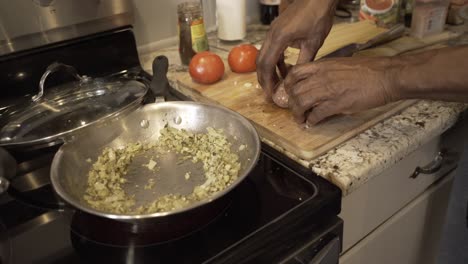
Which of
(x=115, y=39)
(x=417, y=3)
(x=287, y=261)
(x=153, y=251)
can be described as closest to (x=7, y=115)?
(x=115, y=39)

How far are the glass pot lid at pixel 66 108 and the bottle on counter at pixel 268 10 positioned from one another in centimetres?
57

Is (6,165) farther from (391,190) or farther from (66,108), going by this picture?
(391,190)

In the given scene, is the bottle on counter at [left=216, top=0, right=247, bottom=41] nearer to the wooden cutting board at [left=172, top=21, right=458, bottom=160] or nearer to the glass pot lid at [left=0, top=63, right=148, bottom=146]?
the wooden cutting board at [left=172, top=21, right=458, bottom=160]

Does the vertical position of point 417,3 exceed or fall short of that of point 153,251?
it exceeds it

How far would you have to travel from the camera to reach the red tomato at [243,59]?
98 cm

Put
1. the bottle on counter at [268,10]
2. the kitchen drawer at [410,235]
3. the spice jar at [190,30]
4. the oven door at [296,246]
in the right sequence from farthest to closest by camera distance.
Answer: the bottle on counter at [268,10] → the spice jar at [190,30] → the kitchen drawer at [410,235] → the oven door at [296,246]

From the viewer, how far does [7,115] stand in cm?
82

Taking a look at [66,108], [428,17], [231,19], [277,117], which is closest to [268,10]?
[231,19]

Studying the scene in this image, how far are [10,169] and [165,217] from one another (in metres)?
0.32

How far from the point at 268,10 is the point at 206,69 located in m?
0.47

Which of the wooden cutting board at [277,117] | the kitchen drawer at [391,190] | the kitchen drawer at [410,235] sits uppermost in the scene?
the wooden cutting board at [277,117]

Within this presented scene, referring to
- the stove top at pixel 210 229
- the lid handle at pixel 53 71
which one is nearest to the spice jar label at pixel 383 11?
the stove top at pixel 210 229

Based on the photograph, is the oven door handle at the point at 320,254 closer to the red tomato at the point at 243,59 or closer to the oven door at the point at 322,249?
the oven door at the point at 322,249

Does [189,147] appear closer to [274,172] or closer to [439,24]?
[274,172]
